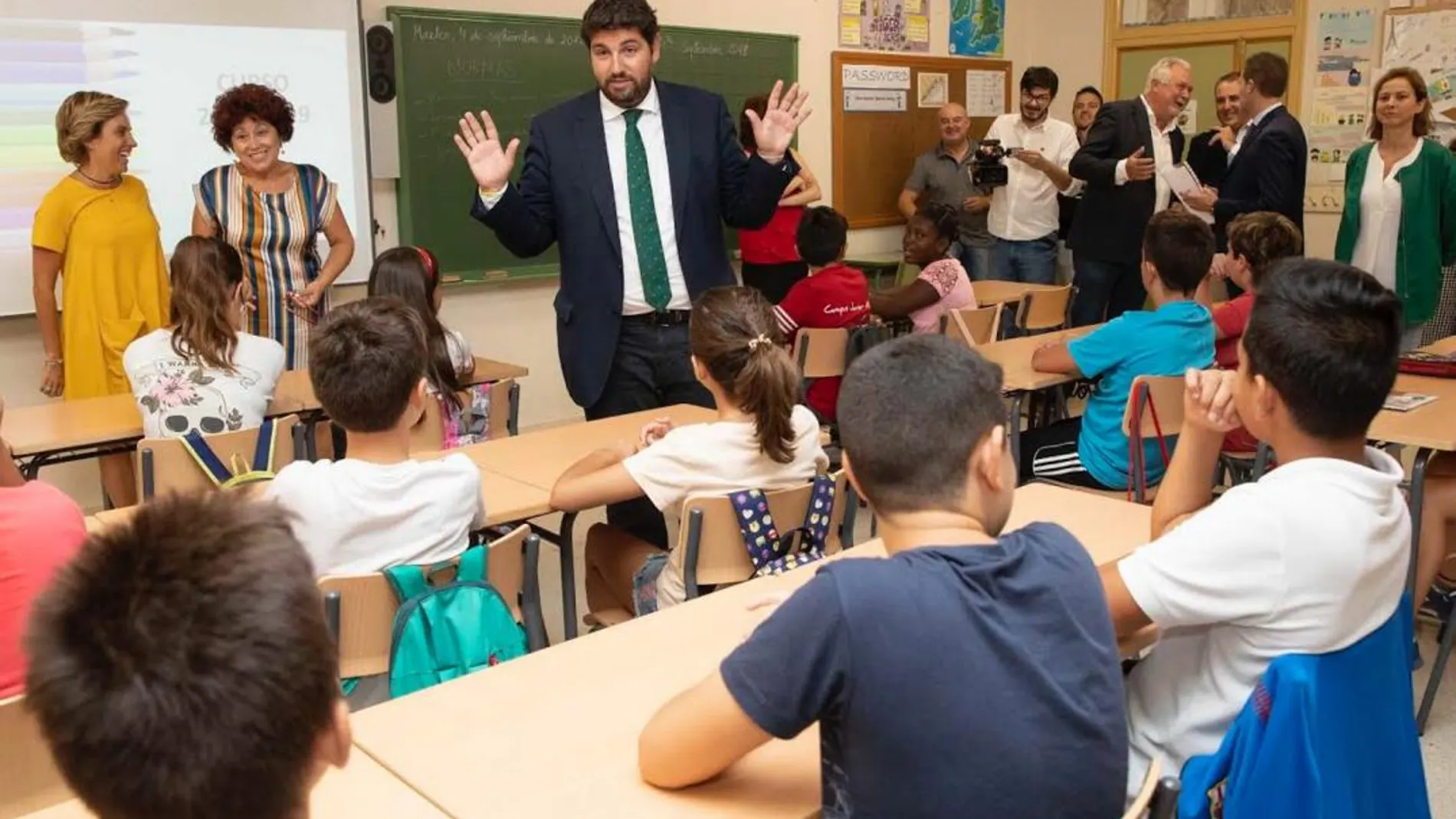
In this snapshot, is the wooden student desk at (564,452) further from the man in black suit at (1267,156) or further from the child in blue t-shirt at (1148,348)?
the man in black suit at (1267,156)

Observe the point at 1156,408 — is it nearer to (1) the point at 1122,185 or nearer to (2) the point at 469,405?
(2) the point at 469,405

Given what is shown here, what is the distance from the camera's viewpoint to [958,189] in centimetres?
734

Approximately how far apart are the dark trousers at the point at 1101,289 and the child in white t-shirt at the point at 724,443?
395 cm

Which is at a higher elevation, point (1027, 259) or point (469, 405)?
point (1027, 259)

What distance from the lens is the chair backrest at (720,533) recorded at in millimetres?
2385

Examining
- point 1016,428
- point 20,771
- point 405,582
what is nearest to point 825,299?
point 1016,428

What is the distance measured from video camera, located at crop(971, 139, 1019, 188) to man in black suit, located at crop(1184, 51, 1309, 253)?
5.55 ft

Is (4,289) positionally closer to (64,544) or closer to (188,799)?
(64,544)

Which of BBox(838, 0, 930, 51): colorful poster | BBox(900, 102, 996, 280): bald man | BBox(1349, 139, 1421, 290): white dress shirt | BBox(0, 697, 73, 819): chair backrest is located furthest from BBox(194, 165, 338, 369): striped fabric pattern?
BBox(1349, 139, 1421, 290): white dress shirt

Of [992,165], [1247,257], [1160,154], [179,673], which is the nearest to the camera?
[179,673]

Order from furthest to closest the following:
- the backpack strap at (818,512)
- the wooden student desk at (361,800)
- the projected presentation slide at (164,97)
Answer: the projected presentation slide at (164,97) < the backpack strap at (818,512) < the wooden student desk at (361,800)

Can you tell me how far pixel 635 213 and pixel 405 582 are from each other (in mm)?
1655

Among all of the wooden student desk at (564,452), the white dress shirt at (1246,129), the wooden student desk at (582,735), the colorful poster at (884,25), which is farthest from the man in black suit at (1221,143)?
the wooden student desk at (582,735)

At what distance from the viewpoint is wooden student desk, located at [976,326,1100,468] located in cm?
365
